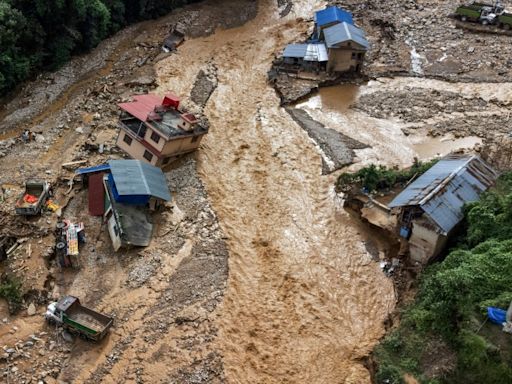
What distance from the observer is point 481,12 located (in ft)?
147

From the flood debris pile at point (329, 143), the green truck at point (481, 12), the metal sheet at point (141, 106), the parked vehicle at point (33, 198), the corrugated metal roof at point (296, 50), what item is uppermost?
the green truck at point (481, 12)

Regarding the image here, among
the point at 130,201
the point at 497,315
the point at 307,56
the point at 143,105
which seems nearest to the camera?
the point at 497,315

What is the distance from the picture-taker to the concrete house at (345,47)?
3700 cm

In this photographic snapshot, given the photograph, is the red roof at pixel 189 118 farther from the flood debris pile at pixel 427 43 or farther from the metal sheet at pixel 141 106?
the flood debris pile at pixel 427 43

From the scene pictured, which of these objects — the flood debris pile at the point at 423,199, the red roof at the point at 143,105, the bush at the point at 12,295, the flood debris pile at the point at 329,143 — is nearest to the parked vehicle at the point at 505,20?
the flood debris pile at the point at 329,143

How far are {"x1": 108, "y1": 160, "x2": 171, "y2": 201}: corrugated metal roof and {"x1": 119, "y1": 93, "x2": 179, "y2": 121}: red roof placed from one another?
3122 mm

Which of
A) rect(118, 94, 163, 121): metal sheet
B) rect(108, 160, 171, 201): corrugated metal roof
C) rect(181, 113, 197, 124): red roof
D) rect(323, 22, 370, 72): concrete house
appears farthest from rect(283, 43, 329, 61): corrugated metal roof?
rect(108, 160, 171, 201): corrugated metal roof

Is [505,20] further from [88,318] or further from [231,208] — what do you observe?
[88,318]

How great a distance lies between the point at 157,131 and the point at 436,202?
48.1 feet

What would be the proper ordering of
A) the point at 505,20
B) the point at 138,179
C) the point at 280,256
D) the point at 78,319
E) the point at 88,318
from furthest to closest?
the point at 505,20
the point at 138,179
the point at 280,256
the point at 88,318
the point at 78,319

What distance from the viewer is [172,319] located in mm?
22000

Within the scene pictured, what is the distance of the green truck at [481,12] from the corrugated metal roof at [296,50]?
16602mm

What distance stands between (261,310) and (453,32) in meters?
33.2

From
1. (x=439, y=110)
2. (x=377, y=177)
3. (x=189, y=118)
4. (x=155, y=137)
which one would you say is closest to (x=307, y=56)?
(x=439, y=110)
